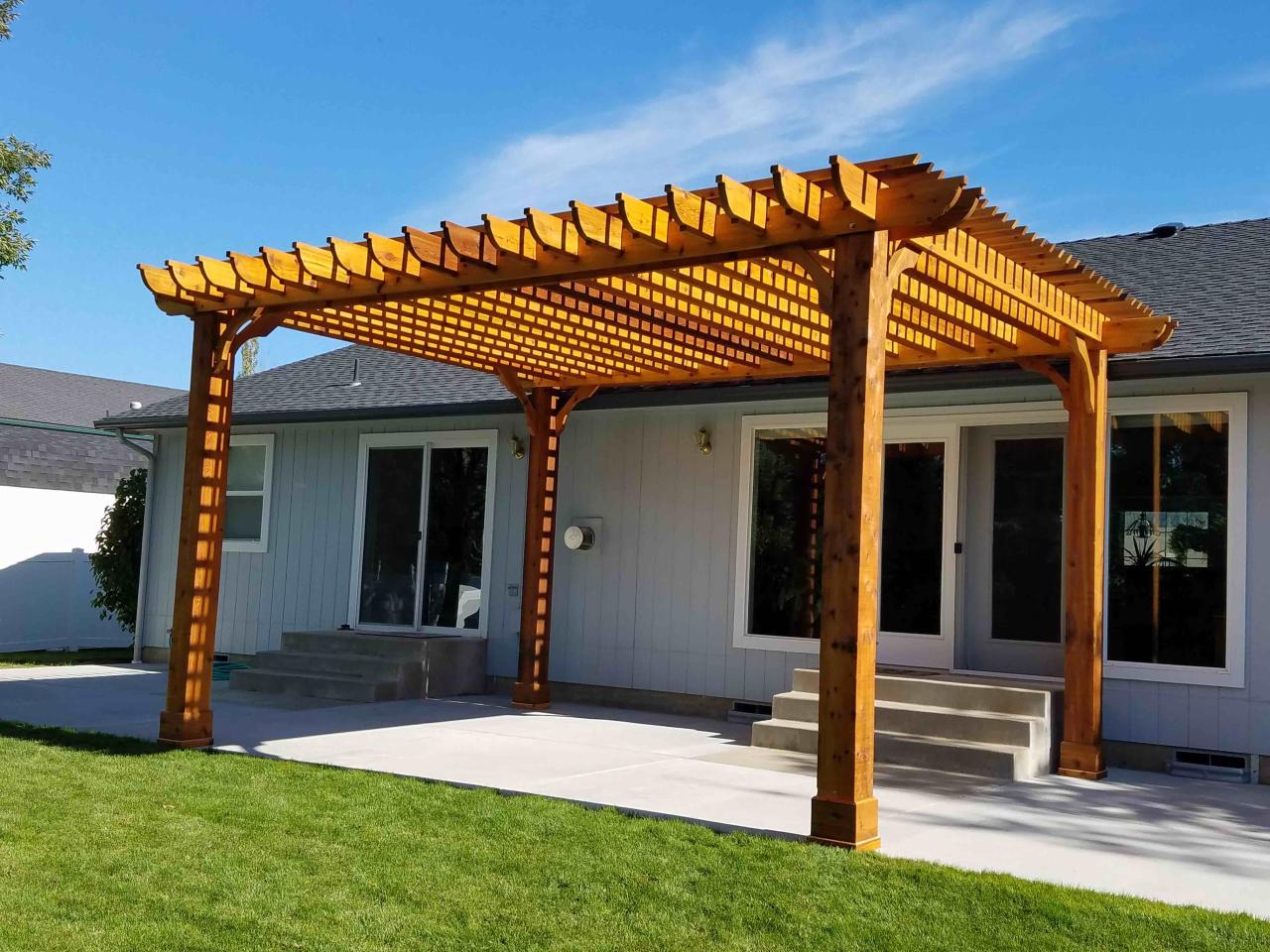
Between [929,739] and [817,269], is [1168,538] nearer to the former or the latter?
[929,739]

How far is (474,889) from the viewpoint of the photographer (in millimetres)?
4031

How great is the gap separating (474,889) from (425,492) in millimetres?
7127

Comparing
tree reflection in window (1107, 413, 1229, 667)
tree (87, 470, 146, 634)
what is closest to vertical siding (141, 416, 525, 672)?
tree (87, 470, 146, 634)

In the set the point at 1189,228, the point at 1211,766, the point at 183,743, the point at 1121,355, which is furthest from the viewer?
the point at 1189,228

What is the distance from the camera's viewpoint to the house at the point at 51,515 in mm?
15344

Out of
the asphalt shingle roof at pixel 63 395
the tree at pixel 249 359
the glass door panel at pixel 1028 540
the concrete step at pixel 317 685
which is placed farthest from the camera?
the tree at pixel 249 359

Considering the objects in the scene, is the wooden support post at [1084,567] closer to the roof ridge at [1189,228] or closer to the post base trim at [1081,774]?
the post base trim at [1081,774]

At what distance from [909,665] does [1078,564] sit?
5.98 feet

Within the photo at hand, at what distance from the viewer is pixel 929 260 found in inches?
215

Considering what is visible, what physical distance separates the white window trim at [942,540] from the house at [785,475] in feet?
0.08

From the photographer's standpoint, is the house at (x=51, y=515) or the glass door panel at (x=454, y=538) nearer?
Answer: the glass door panel at (x=454, y=538)

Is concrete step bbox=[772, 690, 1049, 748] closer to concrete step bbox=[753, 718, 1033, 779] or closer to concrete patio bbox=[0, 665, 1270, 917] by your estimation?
concrete step bbox=[753, 718, 1033, 779]

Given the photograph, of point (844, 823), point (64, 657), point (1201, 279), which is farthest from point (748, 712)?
point (64, 657)

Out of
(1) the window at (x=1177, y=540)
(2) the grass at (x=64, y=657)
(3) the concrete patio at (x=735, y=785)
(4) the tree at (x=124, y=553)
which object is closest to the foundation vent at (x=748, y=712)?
(3) the concrete patio at (x=735, y=785)
